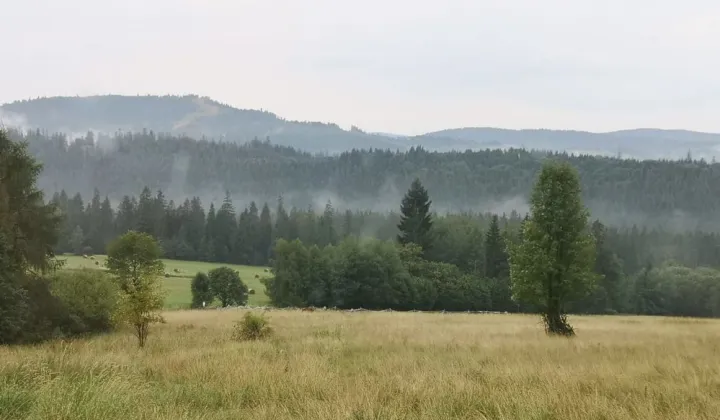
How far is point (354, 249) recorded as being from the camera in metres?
76.9

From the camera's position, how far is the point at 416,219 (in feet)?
295

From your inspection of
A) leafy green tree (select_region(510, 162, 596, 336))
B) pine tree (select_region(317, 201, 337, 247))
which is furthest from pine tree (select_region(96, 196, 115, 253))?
leafy green tree (select_region(510, 162, 596, 336))

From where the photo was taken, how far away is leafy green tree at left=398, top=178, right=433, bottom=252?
294ft

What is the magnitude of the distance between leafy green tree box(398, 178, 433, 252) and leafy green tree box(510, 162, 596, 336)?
2560 inches

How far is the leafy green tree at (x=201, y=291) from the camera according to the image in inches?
2546

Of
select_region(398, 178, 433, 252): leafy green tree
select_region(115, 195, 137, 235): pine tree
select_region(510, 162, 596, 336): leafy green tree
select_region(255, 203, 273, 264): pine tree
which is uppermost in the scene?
select_region(510, 162, 596, 336): leafy green tree

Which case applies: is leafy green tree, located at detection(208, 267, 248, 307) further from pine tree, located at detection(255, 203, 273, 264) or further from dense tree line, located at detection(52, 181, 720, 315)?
pine tree, located at detection(255, 203, 273, 264)

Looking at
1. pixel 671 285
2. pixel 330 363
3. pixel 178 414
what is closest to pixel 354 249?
pixel 671 285

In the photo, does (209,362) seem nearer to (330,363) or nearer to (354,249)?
(330,363)

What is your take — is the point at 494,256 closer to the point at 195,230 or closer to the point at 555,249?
the point at 555,249

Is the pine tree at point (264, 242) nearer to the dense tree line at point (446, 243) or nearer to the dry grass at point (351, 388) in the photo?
the dense tree line at point (446, 243)

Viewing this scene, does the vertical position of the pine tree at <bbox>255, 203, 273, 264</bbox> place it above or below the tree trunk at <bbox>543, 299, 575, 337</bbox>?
below

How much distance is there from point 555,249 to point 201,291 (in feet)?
164

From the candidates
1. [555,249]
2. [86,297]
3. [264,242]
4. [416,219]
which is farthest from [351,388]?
[264,242]
